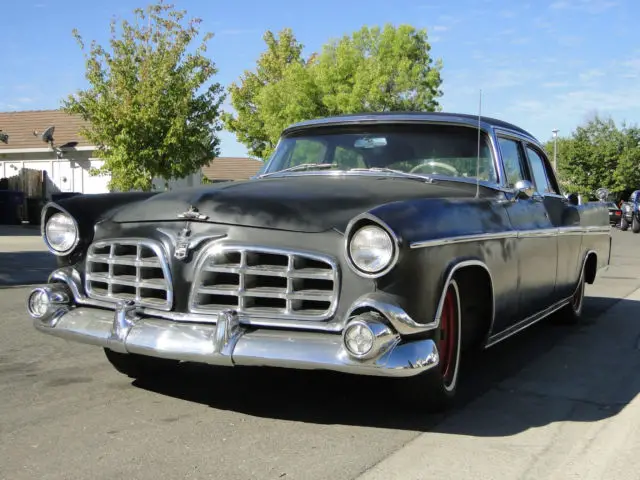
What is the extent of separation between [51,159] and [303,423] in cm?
2759

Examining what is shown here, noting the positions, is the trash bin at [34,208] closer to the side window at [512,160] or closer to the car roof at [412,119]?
the car roof at [412,119]

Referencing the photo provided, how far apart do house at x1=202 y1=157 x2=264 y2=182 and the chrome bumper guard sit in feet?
153

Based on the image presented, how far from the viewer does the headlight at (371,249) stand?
11.2 feet

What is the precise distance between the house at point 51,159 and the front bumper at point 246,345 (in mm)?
24657

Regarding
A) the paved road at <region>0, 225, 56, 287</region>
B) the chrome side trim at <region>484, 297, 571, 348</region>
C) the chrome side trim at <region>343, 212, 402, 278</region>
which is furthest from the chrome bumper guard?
the paved road at <region>0, 225, 56, 287</region>

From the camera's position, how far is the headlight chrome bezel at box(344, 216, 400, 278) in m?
3.40

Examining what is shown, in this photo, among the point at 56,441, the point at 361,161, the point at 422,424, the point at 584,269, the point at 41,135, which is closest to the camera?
the point at 56,441

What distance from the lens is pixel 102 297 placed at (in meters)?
4.12

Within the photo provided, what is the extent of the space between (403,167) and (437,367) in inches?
65.6

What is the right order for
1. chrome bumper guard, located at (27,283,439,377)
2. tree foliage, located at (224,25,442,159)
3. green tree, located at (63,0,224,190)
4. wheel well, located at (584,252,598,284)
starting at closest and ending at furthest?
1. chrome bumper guard, located at (27,283,439,377)
2. wheel well, located at (584,252,598,284)
3. green tree, located at (63,0,224,190)
4. tree foliage, located at (224,25,442,159)

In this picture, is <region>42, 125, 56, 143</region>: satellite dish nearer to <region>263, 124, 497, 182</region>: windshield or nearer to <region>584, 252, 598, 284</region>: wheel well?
<region>584, 252, 598, 284</region>: wheel well

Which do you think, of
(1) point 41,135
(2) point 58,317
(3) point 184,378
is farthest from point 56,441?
(1) point 41,135

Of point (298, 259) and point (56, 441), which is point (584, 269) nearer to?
point (298, 259)

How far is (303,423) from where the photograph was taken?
12.6ft
